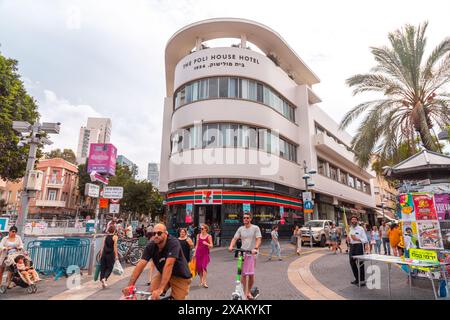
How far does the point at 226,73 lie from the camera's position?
894 inches

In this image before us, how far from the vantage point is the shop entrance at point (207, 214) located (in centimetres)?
2073

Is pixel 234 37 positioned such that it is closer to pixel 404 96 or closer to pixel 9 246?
pixel 404 96

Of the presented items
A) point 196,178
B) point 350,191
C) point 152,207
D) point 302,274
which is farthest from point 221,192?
point 152,207

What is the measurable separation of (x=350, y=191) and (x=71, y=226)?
35.6 meters

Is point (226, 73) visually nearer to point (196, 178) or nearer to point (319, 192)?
point (196, 178)

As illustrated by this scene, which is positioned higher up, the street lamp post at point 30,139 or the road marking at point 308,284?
the street lamp post at point 30,139

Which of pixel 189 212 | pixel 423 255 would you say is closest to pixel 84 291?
pixel 423 255

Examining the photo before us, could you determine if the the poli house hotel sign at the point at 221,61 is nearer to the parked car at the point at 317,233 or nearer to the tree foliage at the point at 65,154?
the parked car at the point at 317,233

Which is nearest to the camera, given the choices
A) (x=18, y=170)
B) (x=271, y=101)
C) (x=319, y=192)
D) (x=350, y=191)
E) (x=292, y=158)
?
(x=18, y=170)

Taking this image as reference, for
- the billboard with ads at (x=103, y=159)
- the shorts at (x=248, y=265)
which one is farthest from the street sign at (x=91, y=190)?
the shorts at (x=248, y=265)

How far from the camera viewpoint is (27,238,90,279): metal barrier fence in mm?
9039

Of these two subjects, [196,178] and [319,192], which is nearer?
[196,178]

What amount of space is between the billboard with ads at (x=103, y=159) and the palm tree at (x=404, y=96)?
43.8ft

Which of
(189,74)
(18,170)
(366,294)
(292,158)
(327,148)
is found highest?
(189,74)
